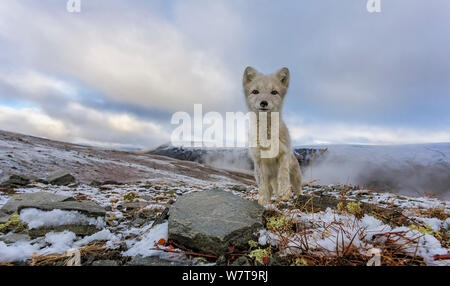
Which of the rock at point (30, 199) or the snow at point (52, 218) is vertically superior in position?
the snow at point (52, 218)

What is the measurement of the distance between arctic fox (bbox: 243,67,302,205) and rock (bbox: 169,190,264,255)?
1601 millimetres

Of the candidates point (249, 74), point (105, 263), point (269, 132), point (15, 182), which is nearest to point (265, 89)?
point (249, 74)

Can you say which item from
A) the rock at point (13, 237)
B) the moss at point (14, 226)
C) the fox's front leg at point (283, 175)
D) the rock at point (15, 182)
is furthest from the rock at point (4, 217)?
the rock at point (15, 182)

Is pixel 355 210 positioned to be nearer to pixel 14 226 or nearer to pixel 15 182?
pixel 14 226

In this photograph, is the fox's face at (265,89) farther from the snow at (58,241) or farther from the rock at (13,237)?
the rock at (13,237)

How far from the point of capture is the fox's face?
4.58 meters

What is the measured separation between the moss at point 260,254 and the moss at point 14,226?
3837mm

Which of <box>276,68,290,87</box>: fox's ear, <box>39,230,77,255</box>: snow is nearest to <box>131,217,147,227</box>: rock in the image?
<box>39,230,77,255</box>: snow

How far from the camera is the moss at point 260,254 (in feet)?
7.49

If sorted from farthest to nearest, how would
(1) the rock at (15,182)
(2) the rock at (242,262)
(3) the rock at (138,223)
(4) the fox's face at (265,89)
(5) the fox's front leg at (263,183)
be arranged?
1. (1) the rock at (15,182)
2. (5) the fox's front leg at (263,183)
3. (4) the fox's face at (265,89)
4. (3) the rock at (138,223)
5. (2) the rock at (242,262)

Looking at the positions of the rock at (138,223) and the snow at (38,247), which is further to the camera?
the rock at (138,223)
